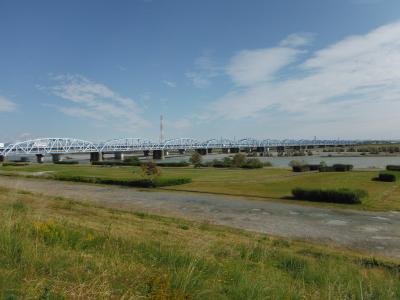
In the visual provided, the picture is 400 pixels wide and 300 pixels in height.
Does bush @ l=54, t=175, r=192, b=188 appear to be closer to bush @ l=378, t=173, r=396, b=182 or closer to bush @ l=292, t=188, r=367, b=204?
bush @ l=292, t=188, r=367, b=204

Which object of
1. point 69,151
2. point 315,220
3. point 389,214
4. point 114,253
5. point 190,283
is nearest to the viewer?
point 190,283

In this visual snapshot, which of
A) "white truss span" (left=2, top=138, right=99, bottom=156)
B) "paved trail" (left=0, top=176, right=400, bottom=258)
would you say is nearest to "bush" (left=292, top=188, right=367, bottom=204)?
"paved trail" (left=0, top=176, right=400, bottom=258)

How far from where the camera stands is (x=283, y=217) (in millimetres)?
19578

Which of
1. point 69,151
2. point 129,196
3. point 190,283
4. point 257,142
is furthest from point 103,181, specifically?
point 257,142

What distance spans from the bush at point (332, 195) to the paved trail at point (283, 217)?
8.20 ft

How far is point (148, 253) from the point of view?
5785 mm

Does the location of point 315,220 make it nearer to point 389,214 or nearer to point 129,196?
point 389,214

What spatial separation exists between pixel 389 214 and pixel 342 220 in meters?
4.02

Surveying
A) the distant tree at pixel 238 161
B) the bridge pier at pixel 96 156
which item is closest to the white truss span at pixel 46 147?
the bridge pier at pixel 96 156

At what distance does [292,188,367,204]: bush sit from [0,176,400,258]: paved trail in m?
2.50

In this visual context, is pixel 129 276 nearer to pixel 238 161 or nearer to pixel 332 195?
pixel 332 195

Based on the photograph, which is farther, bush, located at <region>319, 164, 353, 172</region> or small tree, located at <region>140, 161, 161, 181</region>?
bush, located at <region>319, 164, 353, 172</region>

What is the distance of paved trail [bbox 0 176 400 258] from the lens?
1473 centimetres

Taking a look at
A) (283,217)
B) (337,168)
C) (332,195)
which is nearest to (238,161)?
(337,168)
